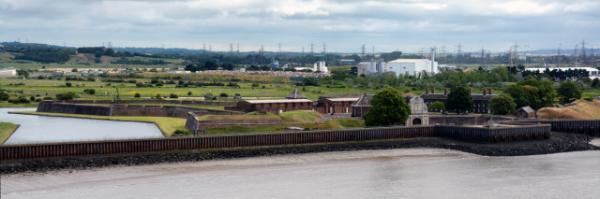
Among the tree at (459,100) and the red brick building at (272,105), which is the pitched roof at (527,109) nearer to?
the tree at (459,100)

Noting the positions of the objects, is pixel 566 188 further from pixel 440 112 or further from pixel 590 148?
pixel 440 112

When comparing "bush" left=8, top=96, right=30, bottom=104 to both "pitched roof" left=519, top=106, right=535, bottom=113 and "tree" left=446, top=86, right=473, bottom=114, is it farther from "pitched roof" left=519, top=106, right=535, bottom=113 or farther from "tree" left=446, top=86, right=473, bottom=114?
"pitched roof" left=519, top=106, right=535, bottom=113

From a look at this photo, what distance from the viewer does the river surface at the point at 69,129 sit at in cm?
5278

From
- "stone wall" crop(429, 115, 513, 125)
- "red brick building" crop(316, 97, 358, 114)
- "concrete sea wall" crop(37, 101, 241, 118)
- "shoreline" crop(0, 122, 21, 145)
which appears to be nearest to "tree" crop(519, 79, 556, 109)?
"stone wall" crop(429, 115, 513, 125)

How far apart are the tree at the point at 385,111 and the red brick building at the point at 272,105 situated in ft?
43.1

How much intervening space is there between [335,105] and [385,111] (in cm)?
1963

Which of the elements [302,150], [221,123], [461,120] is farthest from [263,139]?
[461,120]

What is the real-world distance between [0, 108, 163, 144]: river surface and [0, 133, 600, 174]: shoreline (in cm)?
734

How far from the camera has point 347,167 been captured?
1610 inches

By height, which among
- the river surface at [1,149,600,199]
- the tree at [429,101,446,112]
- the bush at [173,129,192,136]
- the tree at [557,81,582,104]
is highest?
the tree at [557,81,582,104]

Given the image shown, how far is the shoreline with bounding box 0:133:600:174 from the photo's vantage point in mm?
38375

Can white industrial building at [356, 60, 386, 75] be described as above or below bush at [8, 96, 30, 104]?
above

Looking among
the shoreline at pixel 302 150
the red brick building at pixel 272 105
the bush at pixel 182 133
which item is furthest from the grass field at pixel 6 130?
the red brick building at pixel 272 105

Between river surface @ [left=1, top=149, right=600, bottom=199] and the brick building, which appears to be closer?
river surface @ [left=1, top=149, right=600, bottom=199]
